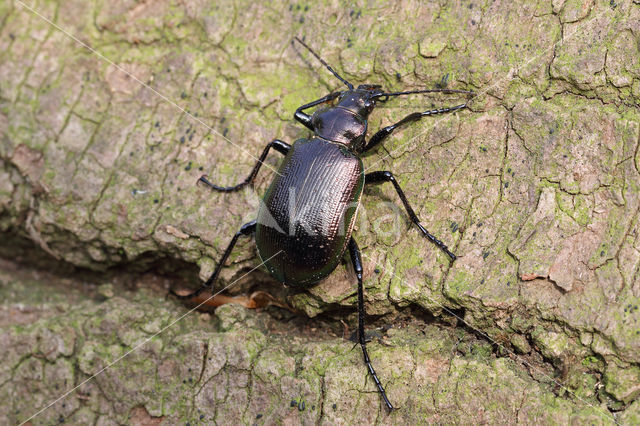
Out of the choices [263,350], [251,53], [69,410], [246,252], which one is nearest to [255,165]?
[246,252]

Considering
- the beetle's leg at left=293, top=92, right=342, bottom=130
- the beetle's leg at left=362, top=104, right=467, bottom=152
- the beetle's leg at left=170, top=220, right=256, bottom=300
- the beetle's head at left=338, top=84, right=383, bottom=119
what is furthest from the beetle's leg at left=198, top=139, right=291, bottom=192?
the beetle's leg at left=362, top=104, right=467, bottom=152

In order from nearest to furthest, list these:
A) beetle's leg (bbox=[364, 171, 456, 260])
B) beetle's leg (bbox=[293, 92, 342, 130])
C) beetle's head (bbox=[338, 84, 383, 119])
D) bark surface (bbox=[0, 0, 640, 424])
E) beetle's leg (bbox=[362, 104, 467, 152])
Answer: bark surface (bbox=[0, 0, 640, 424])
beetle's leg (bbox=[364, 171, 456, 260])
beetle's leg (bbox=[362, 104, 467, 152])
beetle's head (bbox=[338, 84, 383, 119])
beetle's leg (bbox=[293, 92, 342, 130])

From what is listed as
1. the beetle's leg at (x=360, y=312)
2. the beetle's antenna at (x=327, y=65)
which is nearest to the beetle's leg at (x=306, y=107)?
the beetle's antenna at (x=327, y=65)

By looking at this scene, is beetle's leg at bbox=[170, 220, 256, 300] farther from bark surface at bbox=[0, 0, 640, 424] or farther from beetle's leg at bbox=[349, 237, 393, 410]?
beetle's leg at bbox=[349, 237, 393, 410]

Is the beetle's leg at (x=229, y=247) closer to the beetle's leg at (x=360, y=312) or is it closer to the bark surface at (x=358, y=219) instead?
the bark surface at (x=358, y=219)

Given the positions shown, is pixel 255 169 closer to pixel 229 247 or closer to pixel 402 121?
pixel 229 247

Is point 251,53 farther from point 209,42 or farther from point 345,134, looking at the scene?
point 345,134

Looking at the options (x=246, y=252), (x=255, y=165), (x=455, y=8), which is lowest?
(x=246, y=252)
